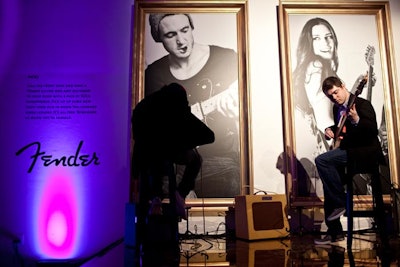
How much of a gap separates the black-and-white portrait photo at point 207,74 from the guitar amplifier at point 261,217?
Result: 57cm

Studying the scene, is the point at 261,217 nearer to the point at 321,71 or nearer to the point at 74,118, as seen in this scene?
the point at 321,71

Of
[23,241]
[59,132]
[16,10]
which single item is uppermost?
[16,10]

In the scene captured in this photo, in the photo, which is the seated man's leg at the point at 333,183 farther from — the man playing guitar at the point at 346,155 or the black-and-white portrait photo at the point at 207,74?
the black-and-white portrait photo at the point at 207,74

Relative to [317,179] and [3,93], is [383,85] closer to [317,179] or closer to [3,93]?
[317,179]

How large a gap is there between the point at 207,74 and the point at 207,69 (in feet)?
0.18

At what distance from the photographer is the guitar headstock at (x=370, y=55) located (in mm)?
3979

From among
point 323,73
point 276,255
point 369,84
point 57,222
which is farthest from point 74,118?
point 369,84

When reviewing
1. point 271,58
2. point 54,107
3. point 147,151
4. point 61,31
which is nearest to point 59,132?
point 54,107

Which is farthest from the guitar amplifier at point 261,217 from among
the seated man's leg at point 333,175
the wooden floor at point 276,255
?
the seated man's leg at point 333,175

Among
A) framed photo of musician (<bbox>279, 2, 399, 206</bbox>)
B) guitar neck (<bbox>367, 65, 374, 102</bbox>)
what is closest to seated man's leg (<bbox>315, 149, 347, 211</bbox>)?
framed photo of musician (<bbox>279, 2, 399, 206</bbox>)

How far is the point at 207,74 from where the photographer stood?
3893mm

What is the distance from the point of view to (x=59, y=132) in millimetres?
3809

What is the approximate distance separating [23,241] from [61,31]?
2.23 m

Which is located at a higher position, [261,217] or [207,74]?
[207,74]
